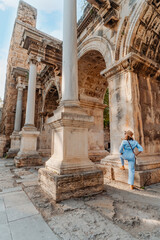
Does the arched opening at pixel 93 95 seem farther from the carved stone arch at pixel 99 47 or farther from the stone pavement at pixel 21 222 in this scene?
the stone pavement at pixel 21 222

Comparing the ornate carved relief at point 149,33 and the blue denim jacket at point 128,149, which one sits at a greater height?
A: the ornate carved relief at point 149,33

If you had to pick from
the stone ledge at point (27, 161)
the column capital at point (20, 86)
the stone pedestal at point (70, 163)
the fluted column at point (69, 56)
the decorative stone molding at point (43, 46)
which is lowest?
the stone ledge at point (27, 161)

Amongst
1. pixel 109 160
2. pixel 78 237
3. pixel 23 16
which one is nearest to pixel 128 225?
pixel 78 237

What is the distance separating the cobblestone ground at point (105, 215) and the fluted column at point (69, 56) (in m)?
2.05

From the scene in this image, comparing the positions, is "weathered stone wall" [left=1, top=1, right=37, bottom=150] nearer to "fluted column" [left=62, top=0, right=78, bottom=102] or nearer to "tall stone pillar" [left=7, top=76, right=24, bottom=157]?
"tall stone pillar" [left=7, top=76, right=24, bottom=157]

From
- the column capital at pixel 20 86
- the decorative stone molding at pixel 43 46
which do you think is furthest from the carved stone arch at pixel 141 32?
the column capital at pixel 20 86

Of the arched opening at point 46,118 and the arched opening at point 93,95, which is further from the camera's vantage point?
the arched opening at point 46,118

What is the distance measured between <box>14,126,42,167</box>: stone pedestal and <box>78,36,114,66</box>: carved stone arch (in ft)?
14.7

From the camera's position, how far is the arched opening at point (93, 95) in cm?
712

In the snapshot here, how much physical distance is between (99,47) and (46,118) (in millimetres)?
7444

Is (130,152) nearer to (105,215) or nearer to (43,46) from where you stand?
(105,215)

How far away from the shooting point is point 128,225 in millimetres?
1681

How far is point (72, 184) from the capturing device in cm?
250

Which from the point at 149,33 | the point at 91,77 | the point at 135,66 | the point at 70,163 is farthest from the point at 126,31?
the point at 70,163
